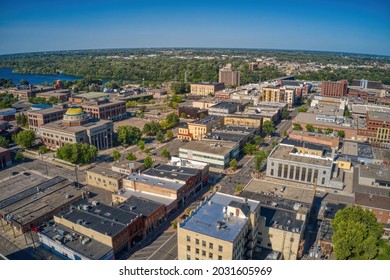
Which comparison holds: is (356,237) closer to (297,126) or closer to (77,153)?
(77,153)

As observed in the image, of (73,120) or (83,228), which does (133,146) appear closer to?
(73,120)

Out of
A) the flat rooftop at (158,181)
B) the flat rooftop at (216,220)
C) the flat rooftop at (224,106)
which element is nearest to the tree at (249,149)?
the flat rooftop at (158,181)

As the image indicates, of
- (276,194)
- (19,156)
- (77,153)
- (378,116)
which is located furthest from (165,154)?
(378,116)

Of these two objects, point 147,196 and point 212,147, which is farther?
point 212,147

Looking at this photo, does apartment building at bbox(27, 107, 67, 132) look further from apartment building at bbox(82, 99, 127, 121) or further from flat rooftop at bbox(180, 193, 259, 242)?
flat rooftop at bbox(180, 193, 259, 242)

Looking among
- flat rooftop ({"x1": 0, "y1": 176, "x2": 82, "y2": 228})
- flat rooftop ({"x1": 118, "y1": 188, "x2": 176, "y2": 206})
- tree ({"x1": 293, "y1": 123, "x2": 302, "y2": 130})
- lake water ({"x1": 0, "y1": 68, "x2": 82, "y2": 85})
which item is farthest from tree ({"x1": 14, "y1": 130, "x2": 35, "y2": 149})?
lake water ({"x1": 0, "y1": 68, "x2": 82, "y2": 85})

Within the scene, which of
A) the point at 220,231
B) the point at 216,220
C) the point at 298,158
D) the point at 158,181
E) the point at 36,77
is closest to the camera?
the point at 220,231
